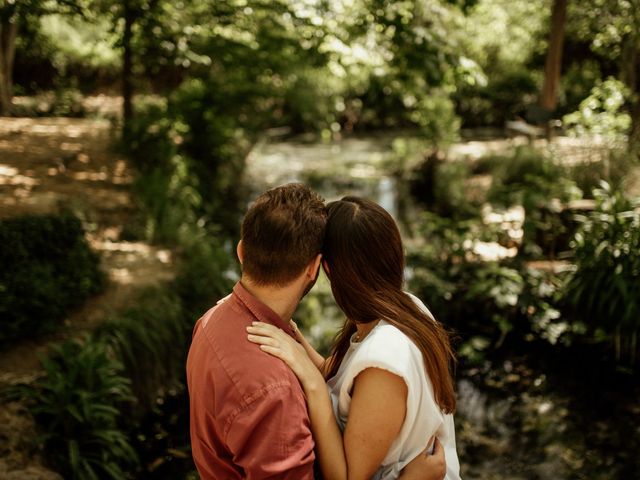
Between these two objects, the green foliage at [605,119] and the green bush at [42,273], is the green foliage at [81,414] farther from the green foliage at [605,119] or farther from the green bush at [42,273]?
the green foliage at [605,119]

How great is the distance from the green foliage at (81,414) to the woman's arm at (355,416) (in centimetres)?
279

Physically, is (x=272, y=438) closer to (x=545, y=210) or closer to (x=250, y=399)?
(x=250, y=399)

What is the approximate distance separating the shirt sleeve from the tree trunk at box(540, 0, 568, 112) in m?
11.9

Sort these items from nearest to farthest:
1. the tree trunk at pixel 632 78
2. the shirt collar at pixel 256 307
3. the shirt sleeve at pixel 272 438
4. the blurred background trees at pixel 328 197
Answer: the shirt sleeve at pixel 272 438
the shirt collar at pixel 256 307
the blurred background trees at pixel 328 197
the tree trunk at pixel 632 78

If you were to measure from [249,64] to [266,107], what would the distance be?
2906 millimetres

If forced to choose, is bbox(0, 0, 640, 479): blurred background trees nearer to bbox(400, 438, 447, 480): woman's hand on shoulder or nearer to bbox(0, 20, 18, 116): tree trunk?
bbox(0, 20, 18, 116): tree trunk

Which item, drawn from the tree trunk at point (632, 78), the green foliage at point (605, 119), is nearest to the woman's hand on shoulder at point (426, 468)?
the green foliage at point (605, 119)

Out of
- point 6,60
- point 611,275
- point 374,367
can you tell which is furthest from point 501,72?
point 374,367

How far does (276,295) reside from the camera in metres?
1.92

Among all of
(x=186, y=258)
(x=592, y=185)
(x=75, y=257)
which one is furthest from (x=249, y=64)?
(x=592, y=185)

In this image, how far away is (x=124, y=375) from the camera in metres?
5.09

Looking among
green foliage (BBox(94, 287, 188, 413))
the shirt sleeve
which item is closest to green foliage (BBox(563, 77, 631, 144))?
green foliage (BBox(94, 287, 188, 413))

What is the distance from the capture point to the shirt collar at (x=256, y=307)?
1866 mm

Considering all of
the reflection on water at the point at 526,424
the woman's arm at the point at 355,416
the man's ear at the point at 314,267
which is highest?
the man's ear at the point at 314,267
